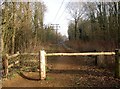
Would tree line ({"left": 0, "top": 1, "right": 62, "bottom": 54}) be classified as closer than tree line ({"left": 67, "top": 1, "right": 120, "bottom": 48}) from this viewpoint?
Yes

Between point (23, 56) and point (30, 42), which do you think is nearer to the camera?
point (23, 56)

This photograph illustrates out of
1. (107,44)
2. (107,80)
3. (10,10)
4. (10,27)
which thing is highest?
(10,10)

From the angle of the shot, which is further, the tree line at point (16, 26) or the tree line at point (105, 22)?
the tree line at point (105, 22)

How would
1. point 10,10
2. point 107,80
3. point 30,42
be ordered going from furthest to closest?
point 30,42
point 10,10
point 107,80

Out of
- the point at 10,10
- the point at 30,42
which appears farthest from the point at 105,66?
the point at 10,10

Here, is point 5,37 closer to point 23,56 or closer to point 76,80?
point 23,56

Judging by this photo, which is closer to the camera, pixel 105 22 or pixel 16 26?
pixel 16 26

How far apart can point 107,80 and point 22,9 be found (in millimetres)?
9114

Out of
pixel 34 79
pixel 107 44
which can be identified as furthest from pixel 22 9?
pixel 34 79

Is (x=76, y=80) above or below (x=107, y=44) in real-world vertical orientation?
below

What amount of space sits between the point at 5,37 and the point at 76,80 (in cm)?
575

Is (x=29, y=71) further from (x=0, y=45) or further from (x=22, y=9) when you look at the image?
(x=22, y=9)

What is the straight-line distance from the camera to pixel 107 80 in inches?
359

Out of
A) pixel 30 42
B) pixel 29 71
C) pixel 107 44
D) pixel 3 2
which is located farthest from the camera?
pixel 107 44
